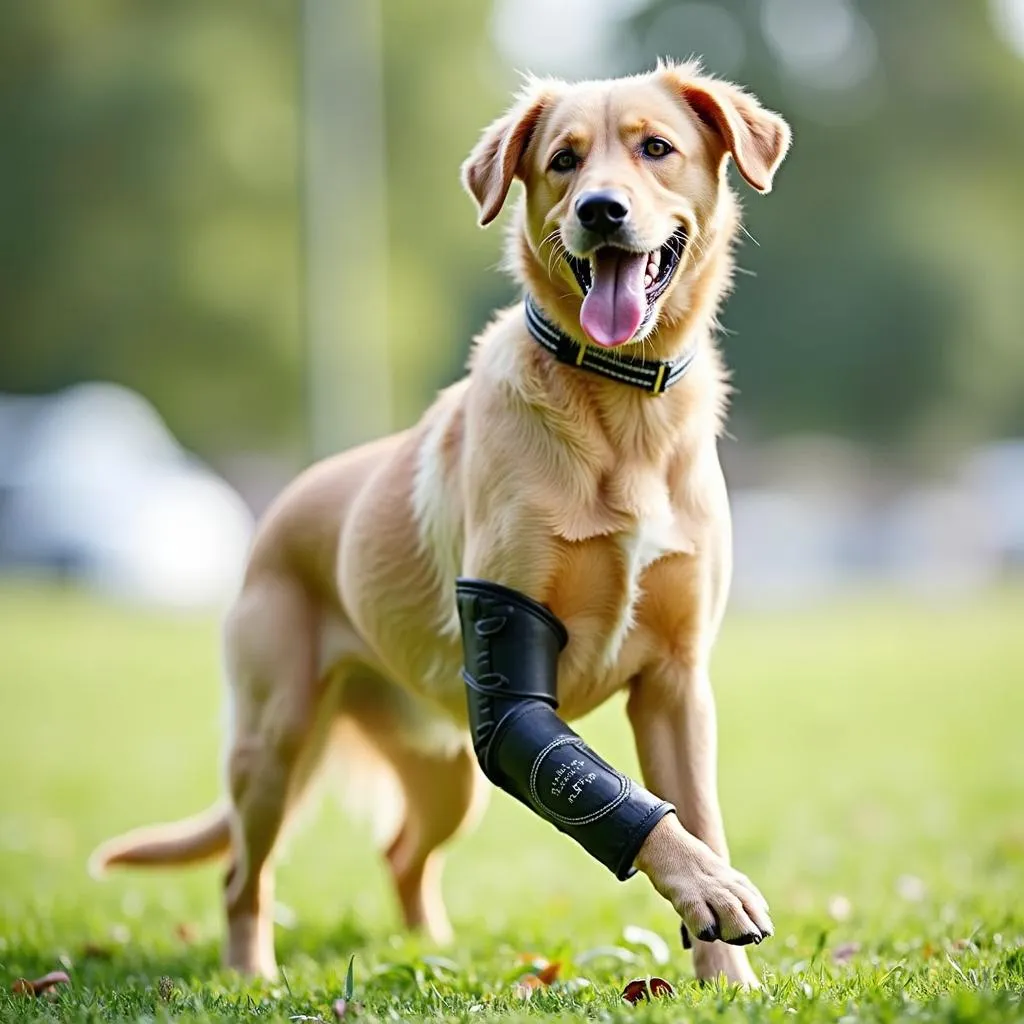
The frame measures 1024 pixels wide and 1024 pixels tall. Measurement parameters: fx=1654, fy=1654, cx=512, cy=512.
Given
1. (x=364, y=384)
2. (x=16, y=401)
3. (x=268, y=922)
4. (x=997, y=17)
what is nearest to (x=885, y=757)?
(x=268, y=922)

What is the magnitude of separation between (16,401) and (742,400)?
15423 millimetres

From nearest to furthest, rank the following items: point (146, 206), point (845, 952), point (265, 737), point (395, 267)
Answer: point (845, 952) → point (265, 737) → point (146, 206) → point (395, 267)

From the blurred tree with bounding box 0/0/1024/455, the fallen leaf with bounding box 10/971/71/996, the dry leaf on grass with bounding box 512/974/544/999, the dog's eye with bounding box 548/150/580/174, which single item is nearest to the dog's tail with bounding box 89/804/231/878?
the fallen leaf with bounding box 10/971/71/996

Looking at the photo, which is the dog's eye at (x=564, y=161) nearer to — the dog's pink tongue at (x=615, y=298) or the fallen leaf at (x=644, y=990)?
the dog's pink tongue at (x=615, y=298)

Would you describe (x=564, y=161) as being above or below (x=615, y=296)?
above

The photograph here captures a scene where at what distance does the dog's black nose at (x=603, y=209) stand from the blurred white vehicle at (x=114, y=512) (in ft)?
59.2

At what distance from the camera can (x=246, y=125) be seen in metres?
29.0

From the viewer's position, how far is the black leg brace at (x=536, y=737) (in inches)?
146

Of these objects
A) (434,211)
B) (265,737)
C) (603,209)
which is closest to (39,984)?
(265,737)

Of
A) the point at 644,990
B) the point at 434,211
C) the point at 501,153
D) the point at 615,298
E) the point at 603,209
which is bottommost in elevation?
the point at 434,211

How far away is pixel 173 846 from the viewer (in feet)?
18.1

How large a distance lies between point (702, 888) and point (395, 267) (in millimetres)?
27911

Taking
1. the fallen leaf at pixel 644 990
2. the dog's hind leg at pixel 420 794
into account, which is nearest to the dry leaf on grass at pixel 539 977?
the fallen leaf at pixel 644 990

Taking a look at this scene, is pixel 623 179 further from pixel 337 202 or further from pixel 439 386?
pixel 439 386
